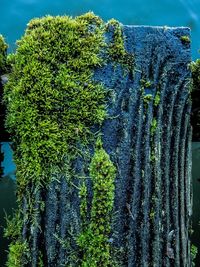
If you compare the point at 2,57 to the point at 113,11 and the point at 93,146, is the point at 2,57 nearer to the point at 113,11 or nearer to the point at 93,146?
the point at 93,146

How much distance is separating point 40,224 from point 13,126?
14.5 inches

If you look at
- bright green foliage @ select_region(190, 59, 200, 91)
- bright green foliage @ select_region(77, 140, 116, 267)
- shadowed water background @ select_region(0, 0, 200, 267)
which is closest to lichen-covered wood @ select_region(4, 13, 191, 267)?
bright green foliage @ select_region(77, 140, 116, 267)

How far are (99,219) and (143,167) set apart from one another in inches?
9.6

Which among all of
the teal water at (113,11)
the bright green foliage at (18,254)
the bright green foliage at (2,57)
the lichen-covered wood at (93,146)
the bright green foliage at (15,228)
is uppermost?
the teal water at (113,11)

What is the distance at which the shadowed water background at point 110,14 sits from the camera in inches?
85.0

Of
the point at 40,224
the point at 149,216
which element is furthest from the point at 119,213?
the point at 40,224

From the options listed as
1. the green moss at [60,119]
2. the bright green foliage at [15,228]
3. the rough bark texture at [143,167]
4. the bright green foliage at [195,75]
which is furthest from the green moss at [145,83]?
the bright green foliage at [15,228]

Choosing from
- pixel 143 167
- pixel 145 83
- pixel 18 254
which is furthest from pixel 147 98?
pixel 18 254

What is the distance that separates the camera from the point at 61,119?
1550 millimetres

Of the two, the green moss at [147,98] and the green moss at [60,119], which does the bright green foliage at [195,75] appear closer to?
the green moss at [147,98]

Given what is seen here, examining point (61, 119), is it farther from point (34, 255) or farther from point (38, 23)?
point (34, 255)

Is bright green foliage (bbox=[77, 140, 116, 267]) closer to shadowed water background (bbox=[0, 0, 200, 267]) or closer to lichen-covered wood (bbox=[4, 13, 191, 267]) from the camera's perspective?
lichen-covered wood (bbox=[4, 13, 191, 267])

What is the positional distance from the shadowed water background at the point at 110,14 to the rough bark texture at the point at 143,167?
1.88 ft

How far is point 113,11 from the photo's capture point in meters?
2.24
